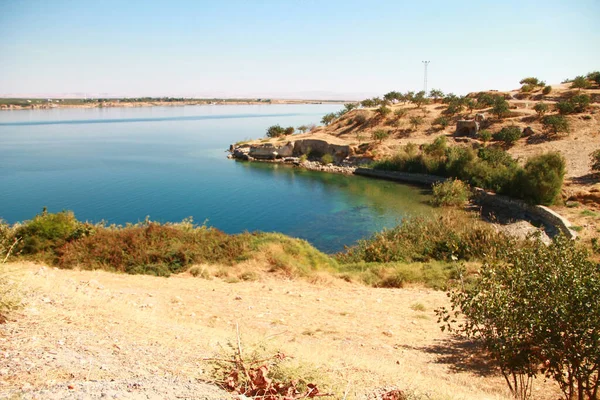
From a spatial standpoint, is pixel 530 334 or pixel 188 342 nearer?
pixel 530 334

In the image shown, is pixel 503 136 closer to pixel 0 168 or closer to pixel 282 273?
pixel 282 273

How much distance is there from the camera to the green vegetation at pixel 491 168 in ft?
90.5

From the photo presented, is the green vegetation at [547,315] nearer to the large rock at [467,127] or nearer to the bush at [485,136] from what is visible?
the bush at [485,136]

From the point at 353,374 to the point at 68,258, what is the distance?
12.2 metres

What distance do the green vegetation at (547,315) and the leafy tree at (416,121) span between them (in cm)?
5403

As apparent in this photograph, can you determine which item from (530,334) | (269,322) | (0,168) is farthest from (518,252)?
(0,168)

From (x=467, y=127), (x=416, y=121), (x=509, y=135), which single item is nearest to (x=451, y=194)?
(x=509, y=135)

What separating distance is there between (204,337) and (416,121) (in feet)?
183

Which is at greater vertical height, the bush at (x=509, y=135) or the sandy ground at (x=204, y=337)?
the bush at (x=509, y=135)

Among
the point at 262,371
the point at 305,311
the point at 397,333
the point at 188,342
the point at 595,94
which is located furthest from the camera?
the point at 595,94

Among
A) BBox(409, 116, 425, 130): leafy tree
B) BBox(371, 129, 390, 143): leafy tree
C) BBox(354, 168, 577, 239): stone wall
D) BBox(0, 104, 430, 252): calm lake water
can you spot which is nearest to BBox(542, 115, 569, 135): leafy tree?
BBox(354, 168, 577, 239): stone wall

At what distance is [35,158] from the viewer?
184ft

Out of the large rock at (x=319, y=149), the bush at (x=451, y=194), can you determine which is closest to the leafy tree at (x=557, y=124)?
the bush at (x=451, y=194)

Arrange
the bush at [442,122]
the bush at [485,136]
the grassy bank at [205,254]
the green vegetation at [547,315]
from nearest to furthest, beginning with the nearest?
1. the green vegetation at [547,315]
2. the grassy bank at [205,254]
3. the bush at [485,136]
4. the bush at [442,122]
